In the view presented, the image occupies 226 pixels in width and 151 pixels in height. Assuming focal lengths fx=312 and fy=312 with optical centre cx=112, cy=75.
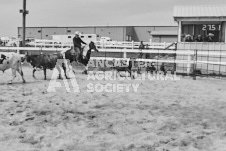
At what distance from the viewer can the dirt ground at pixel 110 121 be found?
15.0 ft

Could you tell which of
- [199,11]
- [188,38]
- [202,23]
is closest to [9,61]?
[188,38]

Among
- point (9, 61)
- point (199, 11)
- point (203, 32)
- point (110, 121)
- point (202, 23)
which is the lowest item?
point (110, 121)

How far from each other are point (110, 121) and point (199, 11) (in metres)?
13.4

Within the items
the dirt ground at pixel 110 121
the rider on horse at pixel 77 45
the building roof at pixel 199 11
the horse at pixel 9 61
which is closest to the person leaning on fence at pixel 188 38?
the building roof at pixel 199 11

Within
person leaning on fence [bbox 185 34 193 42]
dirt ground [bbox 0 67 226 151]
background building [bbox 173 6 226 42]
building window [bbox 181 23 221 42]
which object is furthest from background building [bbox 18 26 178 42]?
dirt ground [bbox 0 67 226 151]

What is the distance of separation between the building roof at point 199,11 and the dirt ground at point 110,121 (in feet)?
28.4

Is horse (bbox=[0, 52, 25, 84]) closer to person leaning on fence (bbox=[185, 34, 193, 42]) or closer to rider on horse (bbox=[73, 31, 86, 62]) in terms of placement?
rider on horse (bbox=[73, 31, 86, 62])

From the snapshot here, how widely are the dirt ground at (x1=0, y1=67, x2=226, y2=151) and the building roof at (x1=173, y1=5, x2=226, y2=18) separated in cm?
867

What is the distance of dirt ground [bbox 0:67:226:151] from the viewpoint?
456cm

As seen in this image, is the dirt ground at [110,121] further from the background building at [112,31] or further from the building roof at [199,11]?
the background building at [112,31]

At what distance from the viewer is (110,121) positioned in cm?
581

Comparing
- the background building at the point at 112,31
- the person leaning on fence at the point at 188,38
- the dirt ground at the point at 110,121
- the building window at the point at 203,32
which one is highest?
the background building at the point at 112,31

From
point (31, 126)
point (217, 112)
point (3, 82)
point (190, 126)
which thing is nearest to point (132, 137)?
point (190, 126)

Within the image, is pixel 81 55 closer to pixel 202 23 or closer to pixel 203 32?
pixel 203 32
